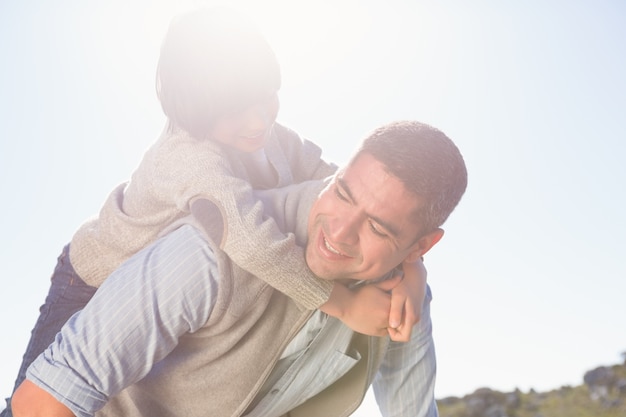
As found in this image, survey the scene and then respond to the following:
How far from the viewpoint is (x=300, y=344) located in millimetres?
2482

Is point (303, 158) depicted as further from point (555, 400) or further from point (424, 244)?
point (555, 400)

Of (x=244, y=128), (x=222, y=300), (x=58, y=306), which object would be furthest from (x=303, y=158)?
(x=58, y=306)

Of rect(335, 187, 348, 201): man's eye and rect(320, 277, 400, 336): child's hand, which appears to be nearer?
rect(335, 187, 348, 201): man's eye

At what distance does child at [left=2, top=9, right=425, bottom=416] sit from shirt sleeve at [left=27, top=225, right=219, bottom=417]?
27cm

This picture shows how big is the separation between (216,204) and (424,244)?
71cm

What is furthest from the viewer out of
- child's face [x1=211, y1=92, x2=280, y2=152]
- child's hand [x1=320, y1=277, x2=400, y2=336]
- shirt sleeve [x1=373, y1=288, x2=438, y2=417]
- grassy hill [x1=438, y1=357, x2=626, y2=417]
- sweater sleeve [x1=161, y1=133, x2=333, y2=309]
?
grassy hill [x1=438, y1=357, x2=626, y2=417]

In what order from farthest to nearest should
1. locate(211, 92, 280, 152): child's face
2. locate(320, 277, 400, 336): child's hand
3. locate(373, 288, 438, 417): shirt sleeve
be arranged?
locate(373, 288, 438, 417): shirt sleeve → locate(211, 92, 280, 152): child's face → locate(320, 277, 400, 336): child's hand

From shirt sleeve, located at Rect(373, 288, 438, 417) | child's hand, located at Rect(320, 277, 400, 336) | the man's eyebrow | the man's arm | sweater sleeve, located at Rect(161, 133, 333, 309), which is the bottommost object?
the man's arm

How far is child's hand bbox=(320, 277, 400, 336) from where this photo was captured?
2.28 meters

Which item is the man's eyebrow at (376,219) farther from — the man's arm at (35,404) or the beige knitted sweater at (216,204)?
the man's arm at (35,404)

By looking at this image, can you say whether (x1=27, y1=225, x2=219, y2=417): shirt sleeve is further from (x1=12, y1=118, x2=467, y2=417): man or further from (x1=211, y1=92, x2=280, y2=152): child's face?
(x1=211, y1=92, x2=280, y2=152): child's face

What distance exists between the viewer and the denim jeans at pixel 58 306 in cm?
263

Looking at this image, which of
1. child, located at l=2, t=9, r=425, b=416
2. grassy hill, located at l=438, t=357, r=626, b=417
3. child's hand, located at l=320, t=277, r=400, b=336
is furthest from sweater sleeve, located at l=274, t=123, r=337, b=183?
grassy hill, located at l=438, t=357, r=626, b=417

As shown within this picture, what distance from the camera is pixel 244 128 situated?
2.55 m
